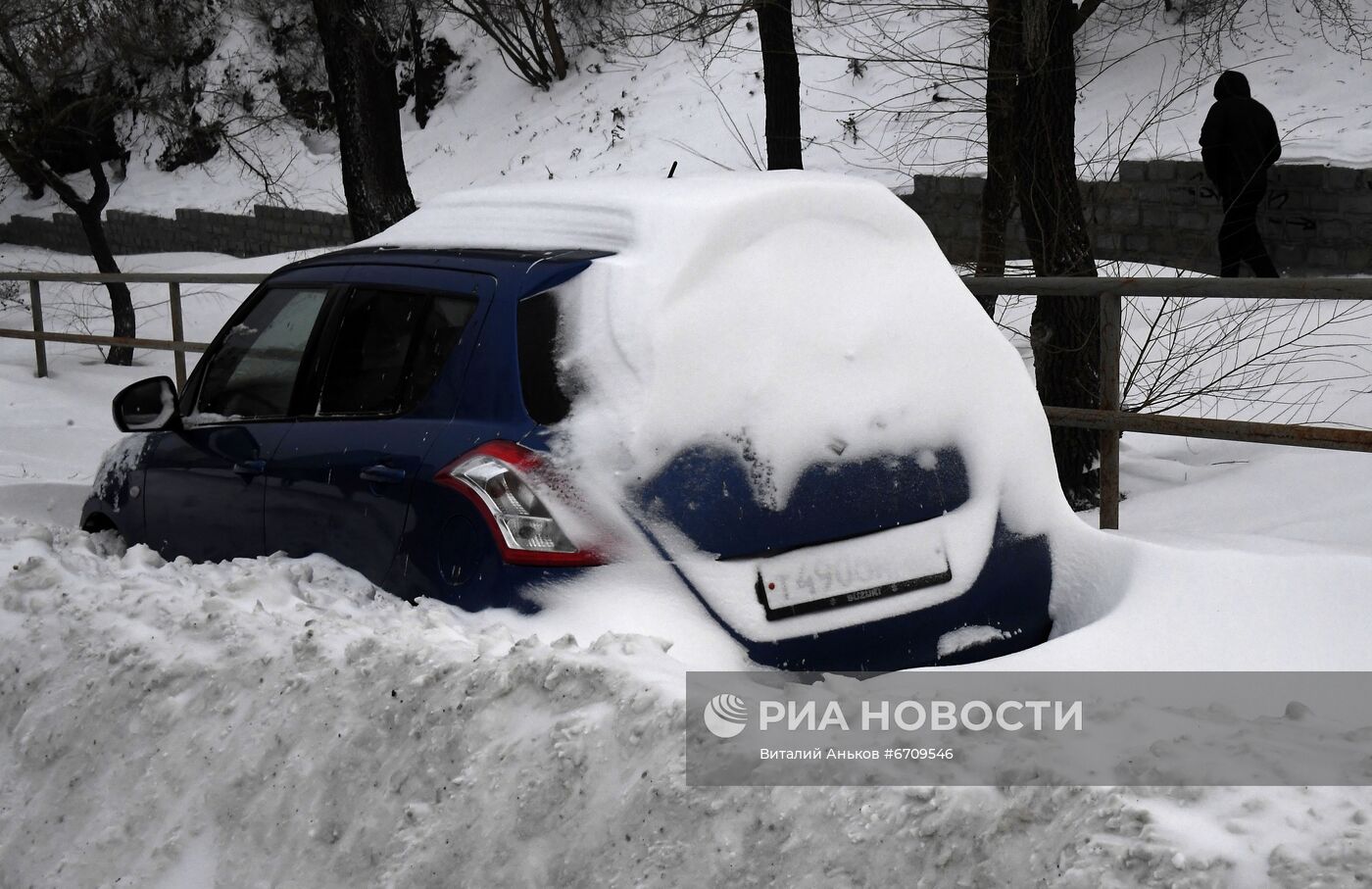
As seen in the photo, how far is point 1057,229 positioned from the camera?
26.0 ft

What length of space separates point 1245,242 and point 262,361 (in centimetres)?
1072

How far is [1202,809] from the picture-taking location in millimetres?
2305

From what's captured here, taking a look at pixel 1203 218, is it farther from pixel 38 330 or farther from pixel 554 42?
pixel 554 42

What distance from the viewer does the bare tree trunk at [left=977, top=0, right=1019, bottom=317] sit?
314 inches

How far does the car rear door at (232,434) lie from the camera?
4.22 m

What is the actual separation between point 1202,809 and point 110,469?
13.1ft

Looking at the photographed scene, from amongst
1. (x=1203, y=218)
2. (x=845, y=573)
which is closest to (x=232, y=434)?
(x=845, y=573)

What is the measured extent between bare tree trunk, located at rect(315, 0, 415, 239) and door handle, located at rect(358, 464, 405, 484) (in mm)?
7674

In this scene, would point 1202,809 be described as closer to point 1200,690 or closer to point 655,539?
point 1200,690

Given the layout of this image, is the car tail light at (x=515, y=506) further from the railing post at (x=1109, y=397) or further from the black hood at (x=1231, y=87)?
the black hood at (x=1231, y=87)

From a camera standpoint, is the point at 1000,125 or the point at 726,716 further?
the point at 1000,125

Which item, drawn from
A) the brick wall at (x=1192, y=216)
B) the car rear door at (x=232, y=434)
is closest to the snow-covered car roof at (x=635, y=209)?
the car rear door at (x=232, y=434)

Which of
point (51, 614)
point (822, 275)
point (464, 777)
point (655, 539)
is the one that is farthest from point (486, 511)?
point (51, 614)

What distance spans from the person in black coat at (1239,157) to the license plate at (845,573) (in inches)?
402
